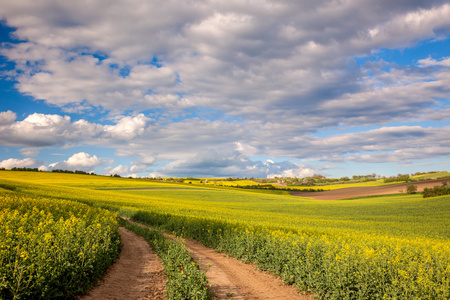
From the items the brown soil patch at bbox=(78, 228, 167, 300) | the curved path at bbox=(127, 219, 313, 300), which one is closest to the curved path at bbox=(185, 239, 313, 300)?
the curved path at bbox=(127, 219, 313, 300)

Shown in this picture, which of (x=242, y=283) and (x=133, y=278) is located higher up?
(x=133, y=278)

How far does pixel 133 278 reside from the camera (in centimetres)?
1162

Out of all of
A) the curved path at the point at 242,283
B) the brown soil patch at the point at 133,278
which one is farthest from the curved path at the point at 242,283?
the brown soil patch at the point at 133,278

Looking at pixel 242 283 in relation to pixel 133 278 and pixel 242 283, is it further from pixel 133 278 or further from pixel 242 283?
pixel 133 278

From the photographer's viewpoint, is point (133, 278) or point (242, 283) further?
point (133, 278)

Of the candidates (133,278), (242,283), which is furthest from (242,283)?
(133,278)

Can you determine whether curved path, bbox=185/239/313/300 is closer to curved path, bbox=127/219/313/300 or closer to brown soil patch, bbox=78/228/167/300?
curved path, bbox=127/219/313/300

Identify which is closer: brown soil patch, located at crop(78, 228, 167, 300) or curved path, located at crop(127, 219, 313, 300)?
brown soil patch, located at crop(78, 228, 167, 300)

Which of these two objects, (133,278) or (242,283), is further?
(133,278)

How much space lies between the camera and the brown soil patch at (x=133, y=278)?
9812mm

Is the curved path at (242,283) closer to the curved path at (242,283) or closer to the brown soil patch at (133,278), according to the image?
the curved path at (242,283)

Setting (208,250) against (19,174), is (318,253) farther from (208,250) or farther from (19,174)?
(19,174)

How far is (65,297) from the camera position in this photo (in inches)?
323

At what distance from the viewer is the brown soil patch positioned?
981cm
